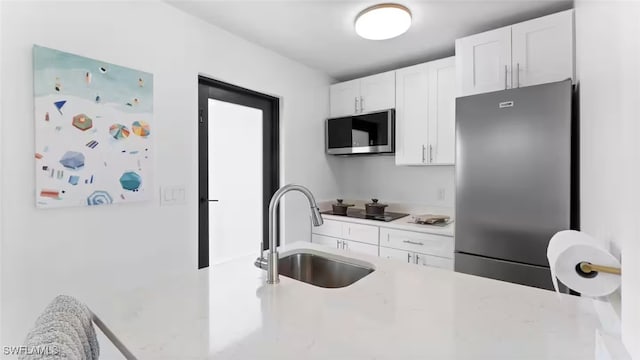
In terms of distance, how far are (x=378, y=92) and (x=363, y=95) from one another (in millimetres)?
170

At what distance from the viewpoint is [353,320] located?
800 mm

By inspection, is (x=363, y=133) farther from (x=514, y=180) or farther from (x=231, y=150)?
(x=514, y=180)

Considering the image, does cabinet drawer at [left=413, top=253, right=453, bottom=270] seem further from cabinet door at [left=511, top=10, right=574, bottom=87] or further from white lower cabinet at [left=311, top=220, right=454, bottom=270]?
cabinet door at [left=511, top=10, right=574, bottom=87]

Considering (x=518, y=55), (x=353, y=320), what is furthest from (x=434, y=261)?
(x=353, y=320)

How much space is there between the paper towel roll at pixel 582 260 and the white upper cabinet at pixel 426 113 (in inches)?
65.1

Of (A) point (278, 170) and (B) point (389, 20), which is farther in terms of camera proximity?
(A) point (278, 170)

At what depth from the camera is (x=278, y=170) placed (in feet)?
9.16

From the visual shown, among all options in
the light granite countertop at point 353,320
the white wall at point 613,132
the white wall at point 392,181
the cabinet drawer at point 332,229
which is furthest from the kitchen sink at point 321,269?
the white wall at point 392,181

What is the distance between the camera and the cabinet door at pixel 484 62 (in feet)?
6.72

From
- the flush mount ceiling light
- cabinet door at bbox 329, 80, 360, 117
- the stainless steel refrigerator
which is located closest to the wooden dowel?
the stainless steel refrigerator

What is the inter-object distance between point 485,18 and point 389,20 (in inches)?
28.5

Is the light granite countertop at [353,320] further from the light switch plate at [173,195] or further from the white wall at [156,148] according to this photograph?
the light switch plate at [173,195]

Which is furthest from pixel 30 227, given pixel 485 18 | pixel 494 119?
pixel 485 18

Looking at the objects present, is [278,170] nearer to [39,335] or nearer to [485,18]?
[485,18]
